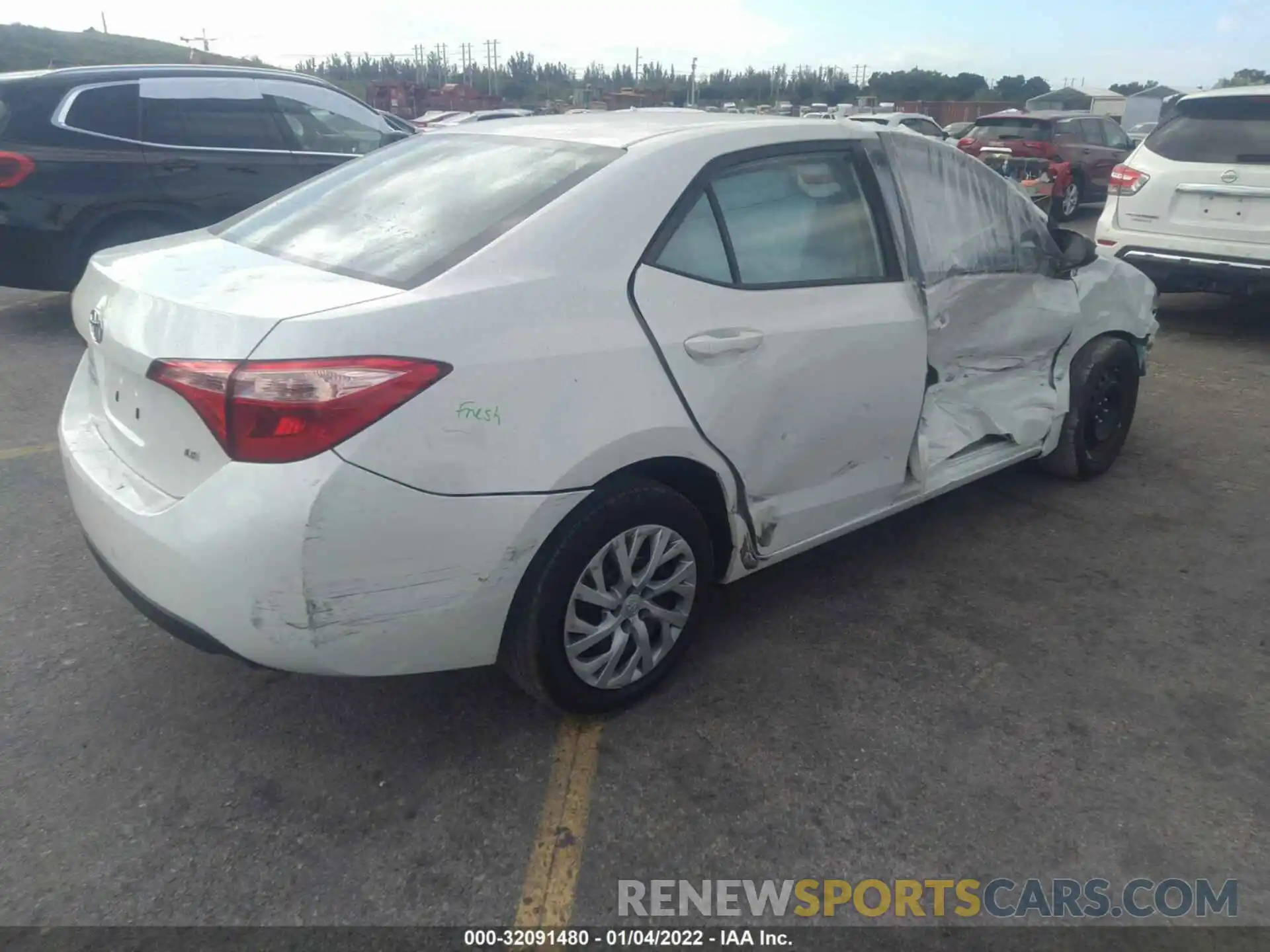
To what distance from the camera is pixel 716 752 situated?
279 centimetres

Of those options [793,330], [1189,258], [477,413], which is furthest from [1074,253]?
[1189,258]

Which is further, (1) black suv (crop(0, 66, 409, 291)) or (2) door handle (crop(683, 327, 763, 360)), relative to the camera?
(1) black suv (crop(0, 66, 409, 291))

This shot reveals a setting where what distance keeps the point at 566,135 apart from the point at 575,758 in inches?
74.6

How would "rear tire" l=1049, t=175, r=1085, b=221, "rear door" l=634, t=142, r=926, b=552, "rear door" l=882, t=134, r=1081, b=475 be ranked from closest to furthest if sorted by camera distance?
1. "rear door" l=634, t=142, r=926, b=552
2. "rear door" l=882, t=134, r=1081, b=475
3. "rear tire" l=1049, t=175, r=1085, b=221

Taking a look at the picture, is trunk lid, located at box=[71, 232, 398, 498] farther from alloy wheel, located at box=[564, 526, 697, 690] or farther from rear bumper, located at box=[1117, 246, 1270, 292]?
rear bumper, located at box=[1117, 246, 1270, 292]

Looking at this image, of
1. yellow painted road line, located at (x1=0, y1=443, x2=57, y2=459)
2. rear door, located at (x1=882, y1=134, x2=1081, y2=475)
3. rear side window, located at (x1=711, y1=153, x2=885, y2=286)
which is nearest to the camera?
rear side window, located at (x1=711, y1=153, x2=885, y2=286)

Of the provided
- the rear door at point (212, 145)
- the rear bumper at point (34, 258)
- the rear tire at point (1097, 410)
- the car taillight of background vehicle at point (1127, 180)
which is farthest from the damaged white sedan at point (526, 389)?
the car taillight of background vehicle at point (1127, 180)

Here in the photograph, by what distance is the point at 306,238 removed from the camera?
2.92 meters

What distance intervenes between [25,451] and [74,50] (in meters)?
66.4

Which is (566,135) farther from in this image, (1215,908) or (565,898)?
A: (1215,908)

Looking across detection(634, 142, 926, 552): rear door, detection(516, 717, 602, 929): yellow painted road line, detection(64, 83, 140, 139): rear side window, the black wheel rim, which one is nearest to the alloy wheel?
detection(516, 717, 602, 929): yellow painted road line

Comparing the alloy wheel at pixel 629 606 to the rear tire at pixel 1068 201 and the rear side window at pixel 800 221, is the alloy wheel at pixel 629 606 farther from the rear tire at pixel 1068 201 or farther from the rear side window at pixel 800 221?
the rear tire at pixel 1068 201

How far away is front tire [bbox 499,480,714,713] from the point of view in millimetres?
2594

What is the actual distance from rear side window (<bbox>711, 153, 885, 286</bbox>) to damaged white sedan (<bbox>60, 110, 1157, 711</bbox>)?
0.01 meters
